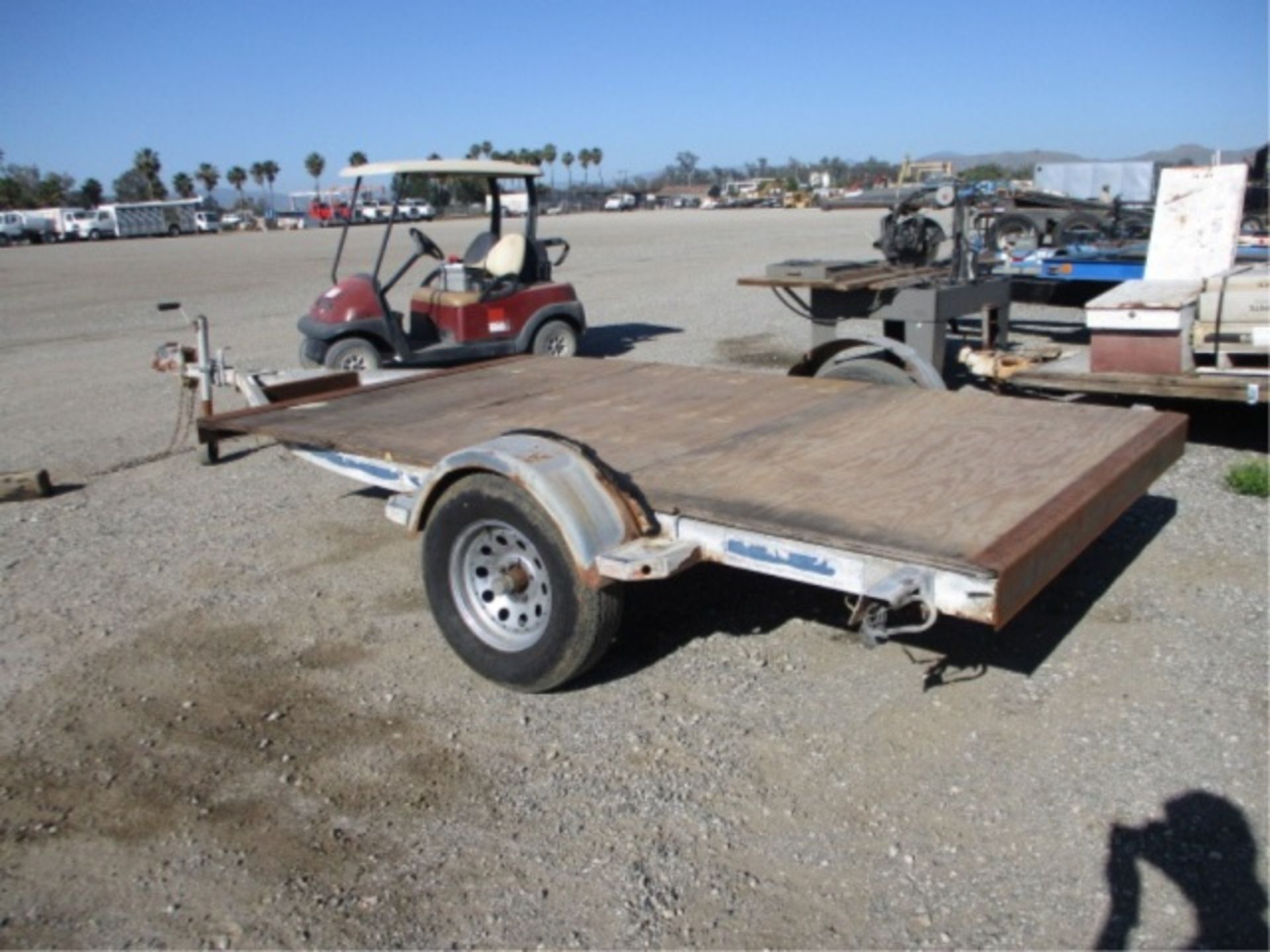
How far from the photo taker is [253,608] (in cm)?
496

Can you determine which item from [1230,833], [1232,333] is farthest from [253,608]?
[1232,333]

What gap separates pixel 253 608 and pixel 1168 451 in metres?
3.98

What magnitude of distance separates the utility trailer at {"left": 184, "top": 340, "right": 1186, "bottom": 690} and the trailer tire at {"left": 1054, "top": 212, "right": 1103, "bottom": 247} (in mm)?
12471

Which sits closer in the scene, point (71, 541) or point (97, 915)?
point (97, 915)

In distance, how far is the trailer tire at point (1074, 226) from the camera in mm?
16344

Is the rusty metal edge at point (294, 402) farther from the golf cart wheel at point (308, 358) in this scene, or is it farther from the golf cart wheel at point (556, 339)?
the golf cart wheel at point (556, 339)

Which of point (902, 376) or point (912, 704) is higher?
point (902, 376)

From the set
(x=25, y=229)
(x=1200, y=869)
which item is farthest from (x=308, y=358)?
(x=25, y=229)

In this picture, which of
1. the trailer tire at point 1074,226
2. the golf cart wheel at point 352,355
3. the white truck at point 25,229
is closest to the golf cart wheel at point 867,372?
the golf cart wheel at point 352,355

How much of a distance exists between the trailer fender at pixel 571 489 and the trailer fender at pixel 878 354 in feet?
9.44

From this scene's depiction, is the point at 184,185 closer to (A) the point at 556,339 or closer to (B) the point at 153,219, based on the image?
(B) the point at 153,219

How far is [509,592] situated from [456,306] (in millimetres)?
6390

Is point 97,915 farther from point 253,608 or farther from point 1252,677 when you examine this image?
point 1252,677

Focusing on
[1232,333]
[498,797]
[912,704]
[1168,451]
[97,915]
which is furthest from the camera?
[1232,333]
